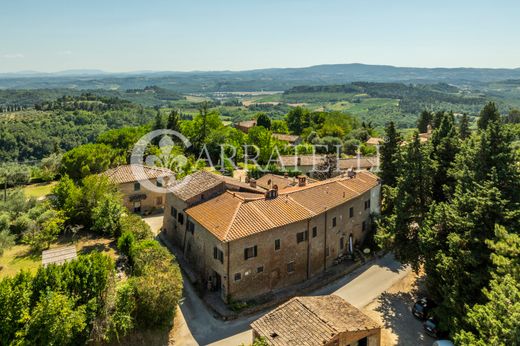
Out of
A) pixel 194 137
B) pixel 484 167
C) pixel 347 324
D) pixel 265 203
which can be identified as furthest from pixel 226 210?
pixel 194 137

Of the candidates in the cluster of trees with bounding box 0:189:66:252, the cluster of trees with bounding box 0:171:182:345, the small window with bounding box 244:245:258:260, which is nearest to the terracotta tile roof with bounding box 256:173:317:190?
the small window with bounding box 244:245:258:260

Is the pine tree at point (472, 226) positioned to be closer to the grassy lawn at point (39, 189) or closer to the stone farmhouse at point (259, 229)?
the stone farmhouse at point (259, 229)

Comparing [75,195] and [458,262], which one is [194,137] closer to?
[75,195]

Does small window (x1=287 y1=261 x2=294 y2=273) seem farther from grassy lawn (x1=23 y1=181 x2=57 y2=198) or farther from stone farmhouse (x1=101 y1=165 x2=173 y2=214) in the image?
grassy lawn (x1=23 y1=181 x2=57 y2=198)

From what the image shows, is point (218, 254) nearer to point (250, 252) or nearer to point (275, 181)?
point (250, 252)

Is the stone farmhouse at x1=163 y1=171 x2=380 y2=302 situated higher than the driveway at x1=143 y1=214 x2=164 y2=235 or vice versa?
the stone farmhouse at x1=163 y1=171 x2=380 y2=302

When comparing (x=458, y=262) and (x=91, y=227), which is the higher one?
(x=458, y=262)
